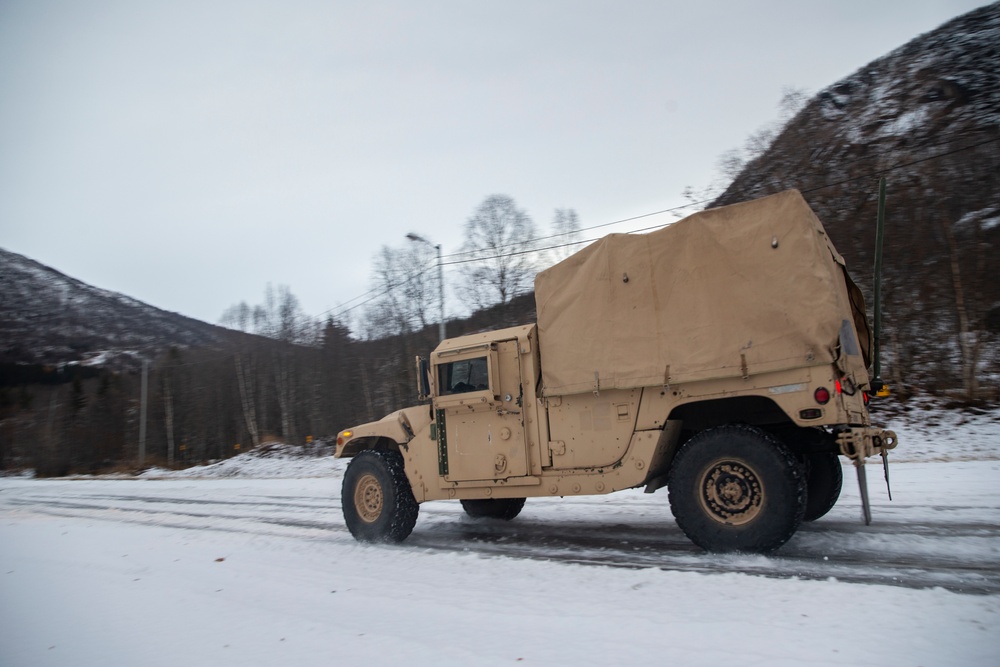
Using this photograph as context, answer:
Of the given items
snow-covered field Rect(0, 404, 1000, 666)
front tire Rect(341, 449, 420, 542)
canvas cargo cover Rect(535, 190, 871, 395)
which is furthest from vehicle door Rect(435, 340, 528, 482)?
snow-covered field Rect(0, 404, 1000, 666)

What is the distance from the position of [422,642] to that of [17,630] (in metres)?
3.40

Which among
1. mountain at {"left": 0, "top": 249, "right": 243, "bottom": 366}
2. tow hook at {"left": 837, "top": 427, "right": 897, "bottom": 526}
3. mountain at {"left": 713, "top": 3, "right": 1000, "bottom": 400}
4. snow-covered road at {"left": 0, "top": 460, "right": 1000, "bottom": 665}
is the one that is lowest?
snow-covered road at {"left": 0, "top": 460, "right": 1000, "bottom": 665}

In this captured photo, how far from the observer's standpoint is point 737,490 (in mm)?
4980

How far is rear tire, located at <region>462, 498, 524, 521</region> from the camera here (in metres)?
8.41

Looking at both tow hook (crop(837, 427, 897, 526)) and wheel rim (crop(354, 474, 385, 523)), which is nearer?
tow hook (crop(837, 427, 897, 526))

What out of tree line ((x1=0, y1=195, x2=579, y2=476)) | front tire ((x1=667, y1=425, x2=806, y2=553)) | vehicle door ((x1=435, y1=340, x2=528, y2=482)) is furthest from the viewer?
tree line ((x1=0, y1=195, x2=579, y2=476))

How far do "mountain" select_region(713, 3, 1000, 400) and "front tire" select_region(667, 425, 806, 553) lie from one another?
10821 mm

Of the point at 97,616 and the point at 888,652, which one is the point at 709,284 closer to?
the point at 888,652

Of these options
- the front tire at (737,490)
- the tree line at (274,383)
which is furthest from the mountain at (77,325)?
the front tire at (737,490)

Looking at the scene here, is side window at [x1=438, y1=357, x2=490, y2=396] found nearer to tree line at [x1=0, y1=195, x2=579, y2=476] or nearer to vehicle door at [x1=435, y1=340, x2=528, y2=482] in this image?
vehicle door at [x1=435, y1=340, x2=528, y2=482]

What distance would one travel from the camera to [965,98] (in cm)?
2834

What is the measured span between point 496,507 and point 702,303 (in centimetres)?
454

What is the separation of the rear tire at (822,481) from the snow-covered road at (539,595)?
203 millimetres

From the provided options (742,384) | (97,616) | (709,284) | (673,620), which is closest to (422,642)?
(673,620)
